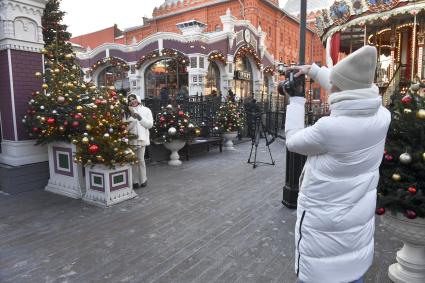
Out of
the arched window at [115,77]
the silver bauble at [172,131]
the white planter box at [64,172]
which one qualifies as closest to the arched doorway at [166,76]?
the arched window at [115,77]

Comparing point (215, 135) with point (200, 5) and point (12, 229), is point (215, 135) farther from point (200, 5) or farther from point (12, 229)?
point (200, 5)

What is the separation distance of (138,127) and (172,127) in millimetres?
2291

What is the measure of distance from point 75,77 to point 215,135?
5.54 metres

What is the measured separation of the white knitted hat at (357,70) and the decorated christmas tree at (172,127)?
669 cm

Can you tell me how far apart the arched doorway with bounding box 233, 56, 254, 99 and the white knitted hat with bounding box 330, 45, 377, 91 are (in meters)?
18.5

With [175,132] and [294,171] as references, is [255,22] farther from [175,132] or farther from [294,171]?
[294,171]

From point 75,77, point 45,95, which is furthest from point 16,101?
point 75,77

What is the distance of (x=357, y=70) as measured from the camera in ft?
5.46

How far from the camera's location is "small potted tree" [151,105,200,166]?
8.29 m

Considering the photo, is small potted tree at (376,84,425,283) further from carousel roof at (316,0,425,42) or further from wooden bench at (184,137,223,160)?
carousel roof at (316,0,425,42)

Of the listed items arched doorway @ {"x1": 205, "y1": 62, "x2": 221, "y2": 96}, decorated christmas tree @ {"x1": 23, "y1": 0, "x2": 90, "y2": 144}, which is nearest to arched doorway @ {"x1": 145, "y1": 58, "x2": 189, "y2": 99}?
arched doorway @ {"x1": 205, "y1": 62, "x2": 221, "y2": 96}

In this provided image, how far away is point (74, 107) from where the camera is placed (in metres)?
5.52

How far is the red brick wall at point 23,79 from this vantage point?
5.66 meters

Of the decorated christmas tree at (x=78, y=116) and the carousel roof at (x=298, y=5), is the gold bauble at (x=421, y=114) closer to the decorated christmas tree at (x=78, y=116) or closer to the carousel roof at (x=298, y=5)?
the decorated christmas tree at (x=78, y=116)
